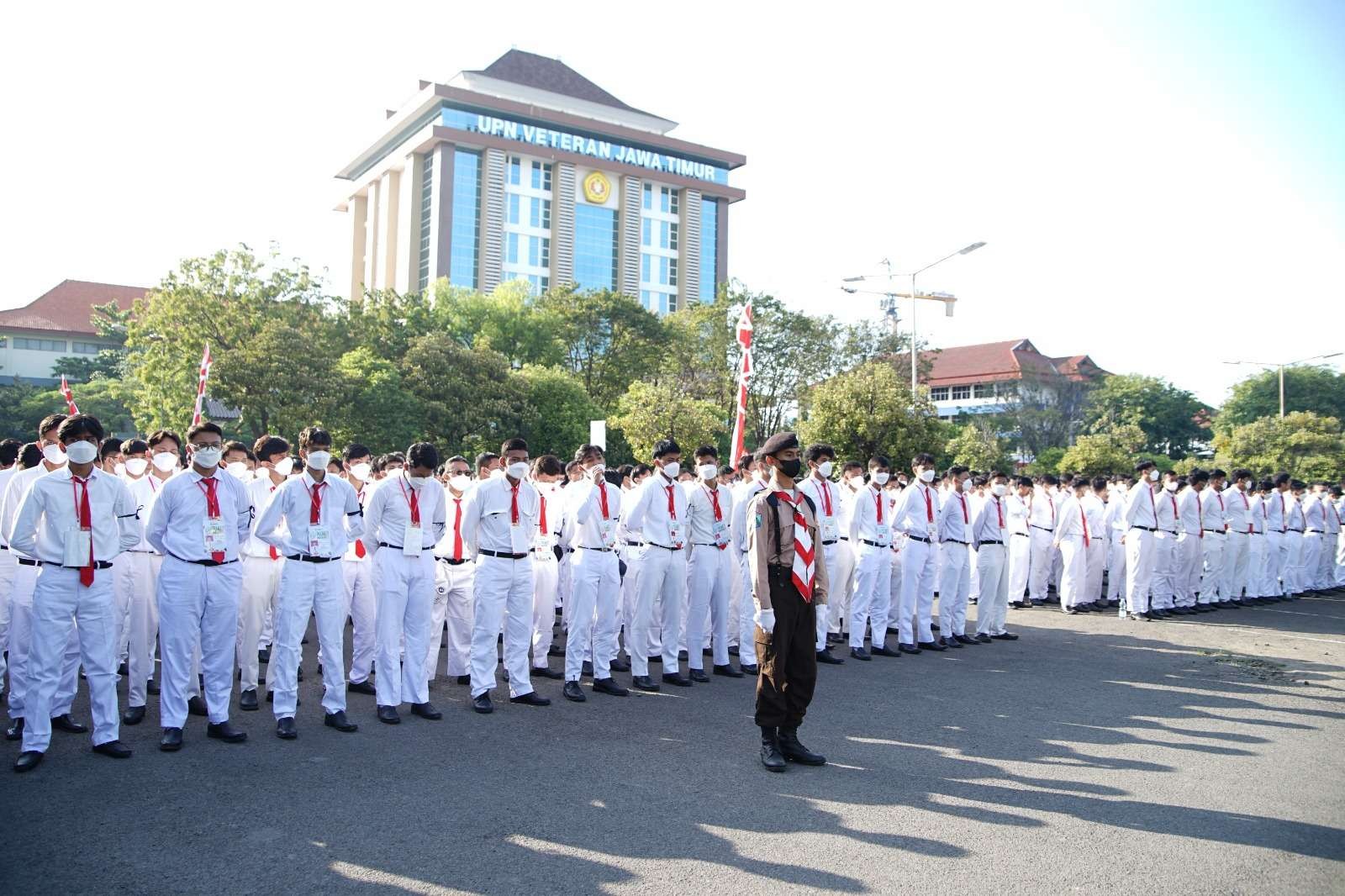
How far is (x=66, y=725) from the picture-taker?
6.99 metres

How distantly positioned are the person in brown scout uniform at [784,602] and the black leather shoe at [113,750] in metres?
4.29

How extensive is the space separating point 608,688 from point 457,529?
215 centimetres

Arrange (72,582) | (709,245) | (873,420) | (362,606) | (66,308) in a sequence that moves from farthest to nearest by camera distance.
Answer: (709,245) → (66,308) → (873,420) → (362,606) → (72,582)

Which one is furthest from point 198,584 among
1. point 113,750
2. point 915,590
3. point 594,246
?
point 594,246

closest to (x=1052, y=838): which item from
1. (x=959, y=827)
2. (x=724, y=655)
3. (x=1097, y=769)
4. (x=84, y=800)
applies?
(x=959, y=827)

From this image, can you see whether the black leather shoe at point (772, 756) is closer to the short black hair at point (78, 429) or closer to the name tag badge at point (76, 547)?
the name tag badge at point (76, 547)

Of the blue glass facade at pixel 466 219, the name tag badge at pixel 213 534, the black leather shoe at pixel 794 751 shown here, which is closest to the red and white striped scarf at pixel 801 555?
the black leather shoe at pixel 794 751

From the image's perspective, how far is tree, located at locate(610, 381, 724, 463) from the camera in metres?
28.9

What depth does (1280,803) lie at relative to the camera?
5898 mm

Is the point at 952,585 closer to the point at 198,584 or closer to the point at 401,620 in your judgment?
the point at 401,620

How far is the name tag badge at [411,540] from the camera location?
7.85m

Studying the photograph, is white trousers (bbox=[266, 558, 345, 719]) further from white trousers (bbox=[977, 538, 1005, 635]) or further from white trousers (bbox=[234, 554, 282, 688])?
white trousers (bbox=[977, 538, 1005, 635])

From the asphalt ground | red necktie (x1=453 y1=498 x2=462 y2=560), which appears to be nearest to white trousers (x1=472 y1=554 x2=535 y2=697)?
the asphalt ground

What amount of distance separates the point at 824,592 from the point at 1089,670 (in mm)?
5022
